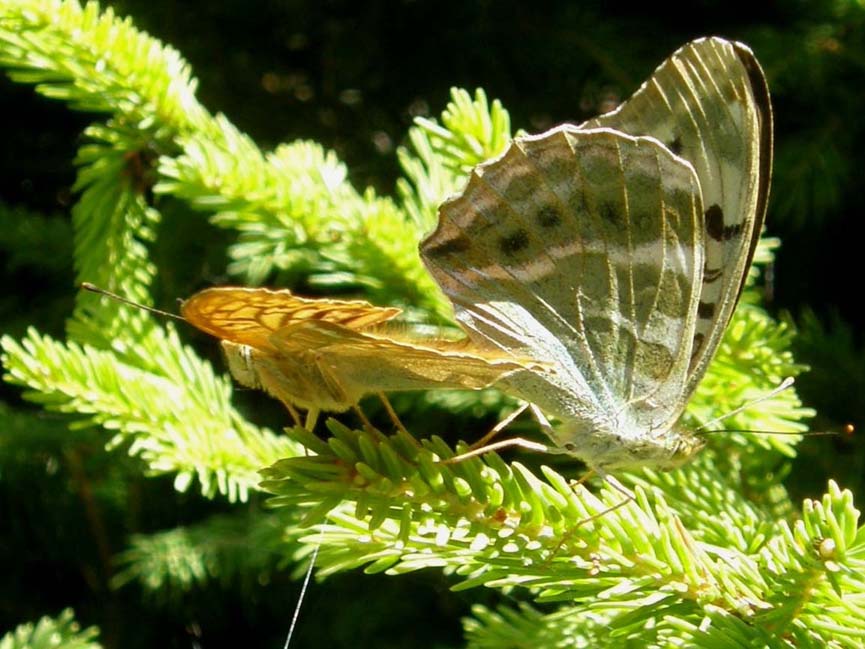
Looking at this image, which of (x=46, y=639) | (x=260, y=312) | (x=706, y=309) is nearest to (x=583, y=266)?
(x=706, y=309)

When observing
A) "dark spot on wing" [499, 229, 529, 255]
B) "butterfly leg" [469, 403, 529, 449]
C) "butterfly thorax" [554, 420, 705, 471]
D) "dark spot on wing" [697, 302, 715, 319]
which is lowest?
"butterfly thorax" [554, 420, 705, 471]

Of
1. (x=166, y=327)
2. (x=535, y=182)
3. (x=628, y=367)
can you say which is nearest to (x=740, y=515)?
(x=628, y=367)

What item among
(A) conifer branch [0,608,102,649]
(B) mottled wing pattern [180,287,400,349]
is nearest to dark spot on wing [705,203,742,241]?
(B) mottled wing pattern [180,287,400,349]

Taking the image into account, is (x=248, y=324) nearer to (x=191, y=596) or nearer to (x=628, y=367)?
(x=628, y=367)

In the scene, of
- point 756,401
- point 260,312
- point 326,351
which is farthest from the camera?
point 756,401

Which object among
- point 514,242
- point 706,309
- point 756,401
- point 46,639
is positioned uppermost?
point 514,242

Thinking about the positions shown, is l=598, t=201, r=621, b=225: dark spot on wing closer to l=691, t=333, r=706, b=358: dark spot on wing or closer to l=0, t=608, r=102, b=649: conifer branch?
l=691, t=333, r=706, b=358: dark spot on wing

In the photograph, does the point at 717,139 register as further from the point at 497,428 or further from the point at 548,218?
the point at 497,428
